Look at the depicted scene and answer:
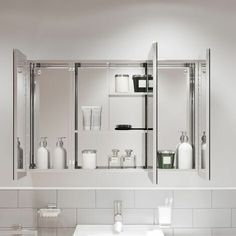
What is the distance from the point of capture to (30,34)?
3121 mm

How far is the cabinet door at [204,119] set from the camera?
8.81 feet

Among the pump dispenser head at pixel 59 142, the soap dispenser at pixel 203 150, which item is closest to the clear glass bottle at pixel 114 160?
the pump dispenser head at pixel 59 142

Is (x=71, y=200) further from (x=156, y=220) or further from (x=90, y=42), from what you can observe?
(x=90, y=42)

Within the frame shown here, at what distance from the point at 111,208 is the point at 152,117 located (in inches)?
28.2

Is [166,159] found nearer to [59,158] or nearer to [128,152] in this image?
[128,152]

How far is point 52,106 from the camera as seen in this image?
3.02 m

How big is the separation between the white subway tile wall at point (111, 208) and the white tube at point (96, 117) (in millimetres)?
438

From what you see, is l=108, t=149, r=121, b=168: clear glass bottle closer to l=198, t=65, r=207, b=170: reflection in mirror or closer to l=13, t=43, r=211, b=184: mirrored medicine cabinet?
l=13, t=43, r=211, b=184: mirrored medicine cabinet

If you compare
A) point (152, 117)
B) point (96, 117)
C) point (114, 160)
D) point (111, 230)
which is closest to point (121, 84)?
point (96, 117)

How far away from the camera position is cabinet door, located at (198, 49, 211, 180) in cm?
269

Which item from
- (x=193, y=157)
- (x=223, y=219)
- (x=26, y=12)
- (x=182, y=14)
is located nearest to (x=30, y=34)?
(x=26, y=12)

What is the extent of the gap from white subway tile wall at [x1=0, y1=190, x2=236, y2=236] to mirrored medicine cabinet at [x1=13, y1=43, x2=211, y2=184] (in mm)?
196

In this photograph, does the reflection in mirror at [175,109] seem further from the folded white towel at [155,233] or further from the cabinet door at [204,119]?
the folded white towel at [155,233]

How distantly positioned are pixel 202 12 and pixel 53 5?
0.98 metres
